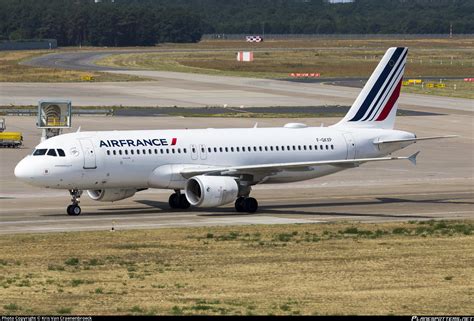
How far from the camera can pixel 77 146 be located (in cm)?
5312

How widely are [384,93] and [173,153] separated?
1379cm

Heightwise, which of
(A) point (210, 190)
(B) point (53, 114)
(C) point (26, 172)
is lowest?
(A) point (210, 190)

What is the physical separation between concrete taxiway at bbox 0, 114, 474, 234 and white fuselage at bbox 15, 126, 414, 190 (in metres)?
1.82

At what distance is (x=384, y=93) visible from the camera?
6253 cm

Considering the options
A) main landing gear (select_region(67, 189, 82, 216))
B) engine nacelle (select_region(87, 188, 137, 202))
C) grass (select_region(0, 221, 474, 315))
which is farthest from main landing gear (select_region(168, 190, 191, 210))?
grass (select_region(0, 221, 474, 315))

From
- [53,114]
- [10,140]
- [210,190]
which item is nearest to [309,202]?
[210,190]

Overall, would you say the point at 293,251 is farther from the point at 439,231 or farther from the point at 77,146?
the point at 77,146

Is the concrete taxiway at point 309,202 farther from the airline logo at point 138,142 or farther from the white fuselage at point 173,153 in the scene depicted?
the airline logo at point 138,142

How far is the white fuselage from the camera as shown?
52.7 meters

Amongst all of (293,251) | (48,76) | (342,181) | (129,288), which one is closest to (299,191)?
(342,181)

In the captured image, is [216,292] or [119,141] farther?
[119,141]

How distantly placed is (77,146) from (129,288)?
756 inches

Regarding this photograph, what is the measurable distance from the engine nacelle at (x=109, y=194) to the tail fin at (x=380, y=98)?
13.0m

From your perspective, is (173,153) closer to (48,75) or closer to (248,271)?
(248,271)
